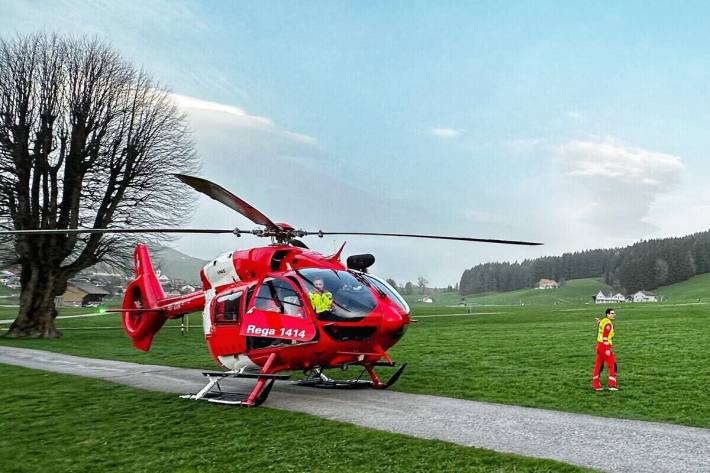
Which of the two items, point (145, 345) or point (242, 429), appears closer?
point (242, 429)

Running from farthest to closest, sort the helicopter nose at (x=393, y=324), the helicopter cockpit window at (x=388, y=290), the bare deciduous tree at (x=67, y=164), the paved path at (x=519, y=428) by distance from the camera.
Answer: the bare deciduous tree at (x=67, y=164) < the helicopter cockpit window at (x=388, y=290) < the helicopter nose at (x=393, y=324) < the paved path at (x=519, y=428)

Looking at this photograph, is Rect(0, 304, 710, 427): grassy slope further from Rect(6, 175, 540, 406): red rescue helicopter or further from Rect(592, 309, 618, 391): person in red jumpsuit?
Rect(6, 175, 540, 406): red rescue helicopter

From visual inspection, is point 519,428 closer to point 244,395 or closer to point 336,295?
point 336,295

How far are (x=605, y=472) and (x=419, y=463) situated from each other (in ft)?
7.55

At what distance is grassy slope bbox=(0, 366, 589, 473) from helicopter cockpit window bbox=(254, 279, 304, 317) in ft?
6.73

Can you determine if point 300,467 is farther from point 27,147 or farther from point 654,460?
point 27,147

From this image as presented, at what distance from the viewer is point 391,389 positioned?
46.3ft

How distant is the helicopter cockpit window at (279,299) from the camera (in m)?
12.3

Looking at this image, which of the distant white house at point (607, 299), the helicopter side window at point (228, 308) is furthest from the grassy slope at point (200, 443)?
the distant white house at point (607, 299)

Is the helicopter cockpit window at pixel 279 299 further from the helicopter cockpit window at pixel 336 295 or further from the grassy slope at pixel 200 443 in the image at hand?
the grassy slope at pixel 200 443

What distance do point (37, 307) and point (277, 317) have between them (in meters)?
29.2

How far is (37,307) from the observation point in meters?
35.8

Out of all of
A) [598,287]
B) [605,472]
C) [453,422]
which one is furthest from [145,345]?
[598,287]

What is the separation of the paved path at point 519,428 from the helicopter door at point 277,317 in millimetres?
1471
